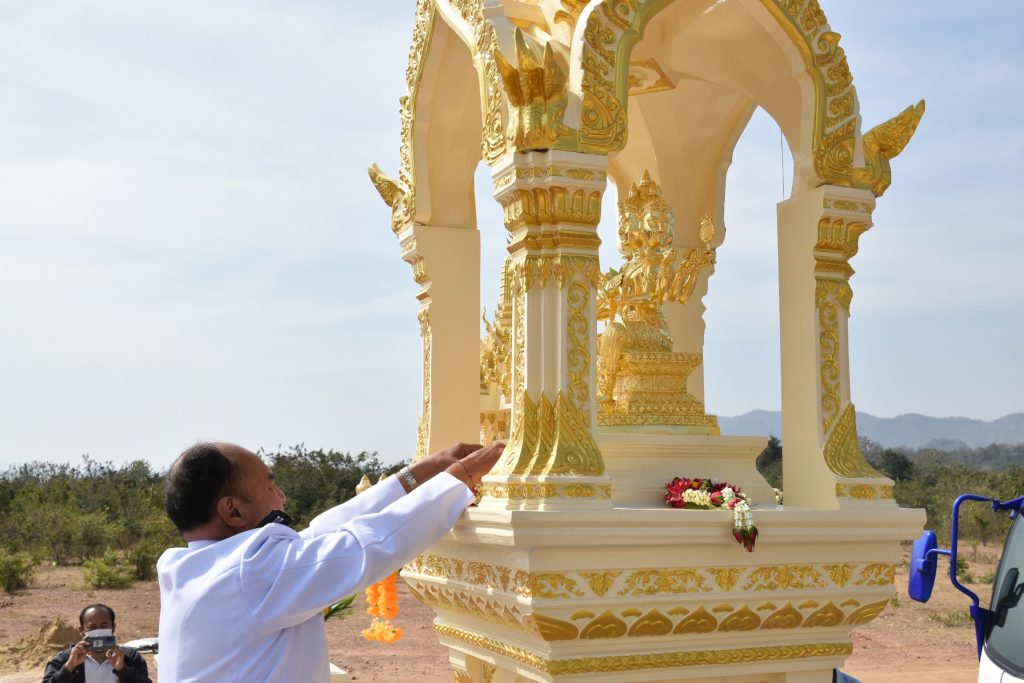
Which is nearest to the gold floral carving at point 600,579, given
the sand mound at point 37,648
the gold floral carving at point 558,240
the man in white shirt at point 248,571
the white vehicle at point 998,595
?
the white vehicle at point 998,595

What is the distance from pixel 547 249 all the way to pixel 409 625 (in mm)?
15715

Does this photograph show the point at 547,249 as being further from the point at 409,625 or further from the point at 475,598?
Answer: the point at 409,625

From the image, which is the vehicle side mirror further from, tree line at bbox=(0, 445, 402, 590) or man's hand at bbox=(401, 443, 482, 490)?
tree line at bbox=(0, 445, 402, 590)

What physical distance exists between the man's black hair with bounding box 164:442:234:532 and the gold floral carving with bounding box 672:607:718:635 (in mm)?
2820

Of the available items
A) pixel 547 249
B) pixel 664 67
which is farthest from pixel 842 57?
pixel 547 249

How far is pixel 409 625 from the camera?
65.7ft

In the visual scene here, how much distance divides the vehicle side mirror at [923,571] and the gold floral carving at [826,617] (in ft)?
3.69

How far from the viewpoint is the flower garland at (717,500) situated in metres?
5.25

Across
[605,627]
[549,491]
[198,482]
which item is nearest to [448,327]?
[549,491]

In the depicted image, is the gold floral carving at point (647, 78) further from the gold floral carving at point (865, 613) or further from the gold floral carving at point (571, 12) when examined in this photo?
the gold floral carving at point (865, 613)

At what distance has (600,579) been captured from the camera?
5062 mm

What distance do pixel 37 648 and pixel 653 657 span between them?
14097 millimetres

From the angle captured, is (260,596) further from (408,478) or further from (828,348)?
(828,348)

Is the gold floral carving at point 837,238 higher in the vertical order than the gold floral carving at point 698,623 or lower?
higher
